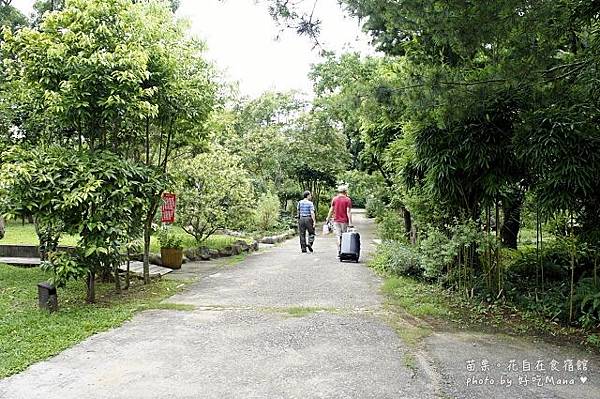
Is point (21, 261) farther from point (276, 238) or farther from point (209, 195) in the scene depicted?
point (276, 238)

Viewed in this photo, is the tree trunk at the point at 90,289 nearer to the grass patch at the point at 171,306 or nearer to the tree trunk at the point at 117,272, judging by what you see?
the tree trunk at the point at 117,272

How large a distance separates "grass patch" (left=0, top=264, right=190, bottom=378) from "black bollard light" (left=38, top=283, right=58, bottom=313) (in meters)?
0.11

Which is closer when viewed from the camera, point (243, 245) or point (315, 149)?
point (243, 245)

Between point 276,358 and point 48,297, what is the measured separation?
3.21m

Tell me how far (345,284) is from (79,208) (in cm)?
403

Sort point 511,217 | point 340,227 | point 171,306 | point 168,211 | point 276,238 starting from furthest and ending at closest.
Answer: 1. point 276,238
2. point 340,227
3. point 168,211
4. point 511,217
5. point 171,306

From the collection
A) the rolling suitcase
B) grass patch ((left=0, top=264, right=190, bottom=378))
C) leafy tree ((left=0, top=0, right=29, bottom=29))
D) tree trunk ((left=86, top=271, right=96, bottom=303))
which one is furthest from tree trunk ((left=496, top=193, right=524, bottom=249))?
leafy tree ((left=0, top=0, right=29, bottom=29))

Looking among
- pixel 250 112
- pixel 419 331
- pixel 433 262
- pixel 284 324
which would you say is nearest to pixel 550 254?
pixel 433 262

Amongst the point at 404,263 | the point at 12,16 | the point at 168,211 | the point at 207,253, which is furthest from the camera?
the point at 12,16

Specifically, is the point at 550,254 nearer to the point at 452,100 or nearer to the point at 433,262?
the point at 433,262

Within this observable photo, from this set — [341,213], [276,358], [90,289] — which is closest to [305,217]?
[341,213]

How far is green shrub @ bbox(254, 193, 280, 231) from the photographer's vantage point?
1680 cm

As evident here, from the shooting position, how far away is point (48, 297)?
5.87 metres

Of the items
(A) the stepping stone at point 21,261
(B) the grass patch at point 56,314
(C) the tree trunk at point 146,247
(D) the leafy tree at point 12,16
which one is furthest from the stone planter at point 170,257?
(D) the leafy tree at point 12,16
